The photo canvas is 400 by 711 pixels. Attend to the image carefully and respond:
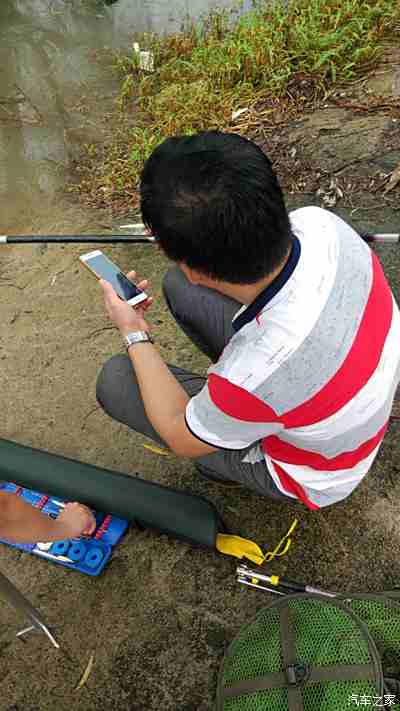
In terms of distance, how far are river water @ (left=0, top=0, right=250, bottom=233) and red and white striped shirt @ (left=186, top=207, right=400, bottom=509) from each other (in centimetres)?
277

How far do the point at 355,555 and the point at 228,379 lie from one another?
950mm

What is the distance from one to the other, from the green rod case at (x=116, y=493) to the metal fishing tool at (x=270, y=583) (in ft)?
0.45

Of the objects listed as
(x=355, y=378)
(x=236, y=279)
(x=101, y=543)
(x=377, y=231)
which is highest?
(x=236, y=279)

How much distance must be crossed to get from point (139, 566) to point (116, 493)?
26cm

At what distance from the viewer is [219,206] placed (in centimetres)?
106

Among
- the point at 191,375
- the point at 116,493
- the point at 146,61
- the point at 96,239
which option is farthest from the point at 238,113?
the point at 116,493

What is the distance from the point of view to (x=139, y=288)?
1938mm

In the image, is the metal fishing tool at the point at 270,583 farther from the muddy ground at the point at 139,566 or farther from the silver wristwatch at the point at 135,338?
the silver wristwatch at the point at 135,338

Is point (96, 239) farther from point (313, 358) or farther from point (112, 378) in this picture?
point (313, 358)

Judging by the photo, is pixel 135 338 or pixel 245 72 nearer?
pixel 135 338

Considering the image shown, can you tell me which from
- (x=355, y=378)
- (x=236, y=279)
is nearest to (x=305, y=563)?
(x=355, y=378)

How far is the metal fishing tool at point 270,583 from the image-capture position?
1673 mm

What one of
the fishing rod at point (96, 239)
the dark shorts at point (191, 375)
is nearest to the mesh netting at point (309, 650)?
the dark shorts at point (191, 375)

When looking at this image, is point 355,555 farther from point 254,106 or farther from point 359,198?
point 254,106
